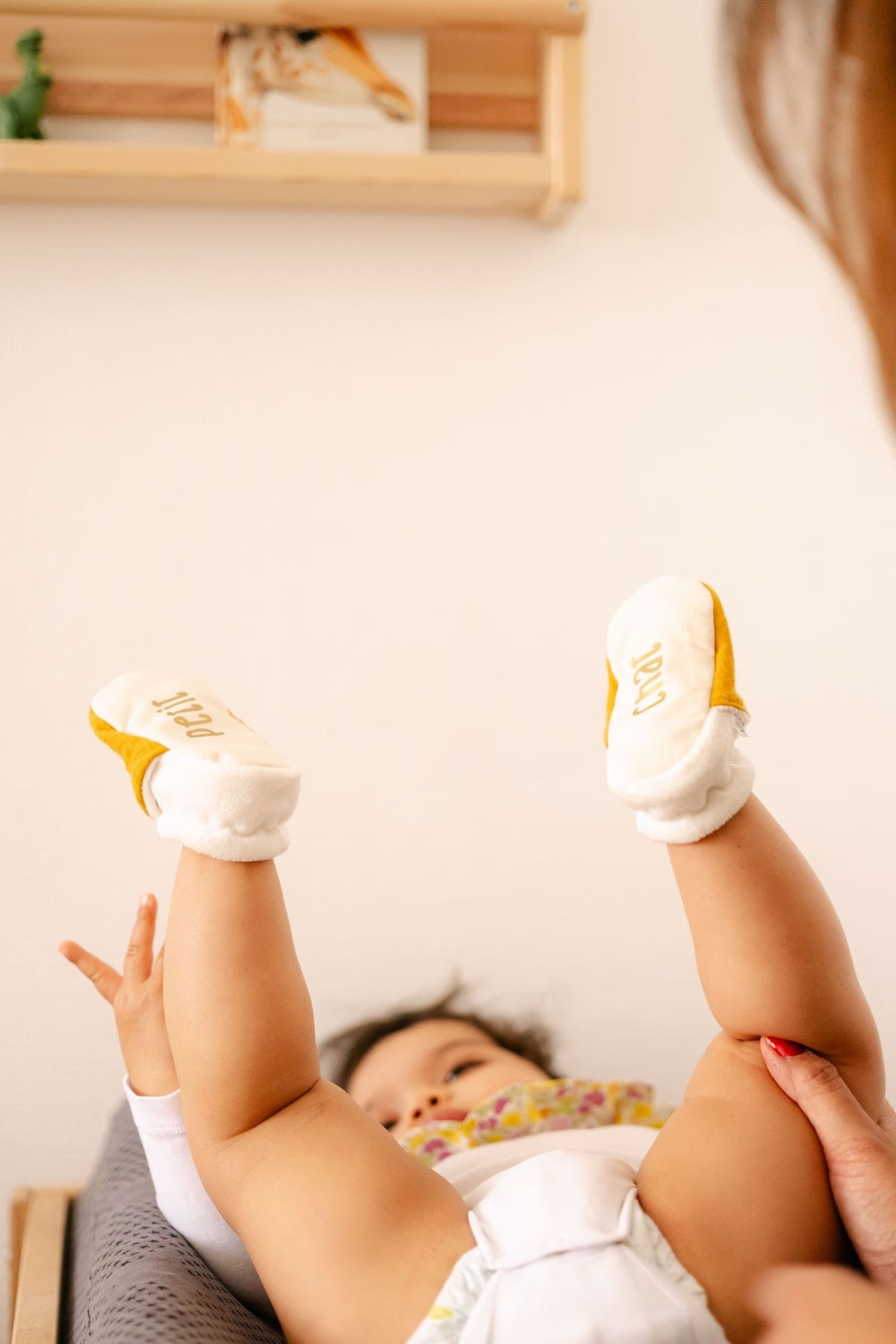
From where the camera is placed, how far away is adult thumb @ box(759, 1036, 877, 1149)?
788mm

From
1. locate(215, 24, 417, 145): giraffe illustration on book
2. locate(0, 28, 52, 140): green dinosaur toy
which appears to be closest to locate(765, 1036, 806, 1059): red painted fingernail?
locate(215, 24, 417, 145): giraffe illustration on book

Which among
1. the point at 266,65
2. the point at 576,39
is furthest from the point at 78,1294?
the point at 576,39

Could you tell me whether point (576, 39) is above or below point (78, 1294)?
above

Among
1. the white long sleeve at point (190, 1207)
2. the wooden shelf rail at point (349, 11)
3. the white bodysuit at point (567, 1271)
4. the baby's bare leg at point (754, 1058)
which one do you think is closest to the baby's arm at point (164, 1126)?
the white long sleeve at point (190, 1207)

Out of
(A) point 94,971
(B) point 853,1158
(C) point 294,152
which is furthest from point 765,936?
(C) point 294,152

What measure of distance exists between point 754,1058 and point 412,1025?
599mm

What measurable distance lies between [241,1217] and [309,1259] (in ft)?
0.26

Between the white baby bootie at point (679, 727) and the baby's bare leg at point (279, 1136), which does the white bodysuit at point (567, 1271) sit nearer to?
the baby's bare leg at point (279, 1136)

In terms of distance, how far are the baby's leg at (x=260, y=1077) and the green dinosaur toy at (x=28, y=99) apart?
2.73 ft

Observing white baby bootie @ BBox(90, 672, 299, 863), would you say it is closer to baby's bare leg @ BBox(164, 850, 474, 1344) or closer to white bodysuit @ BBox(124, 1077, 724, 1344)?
baby's bare leg @ BBox(164, 850, 474, 1344)

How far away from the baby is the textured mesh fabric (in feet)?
0.17

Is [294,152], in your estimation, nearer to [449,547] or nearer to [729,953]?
[449,547]

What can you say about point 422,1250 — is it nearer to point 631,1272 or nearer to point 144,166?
point 631,1272

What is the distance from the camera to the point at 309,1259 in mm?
761
